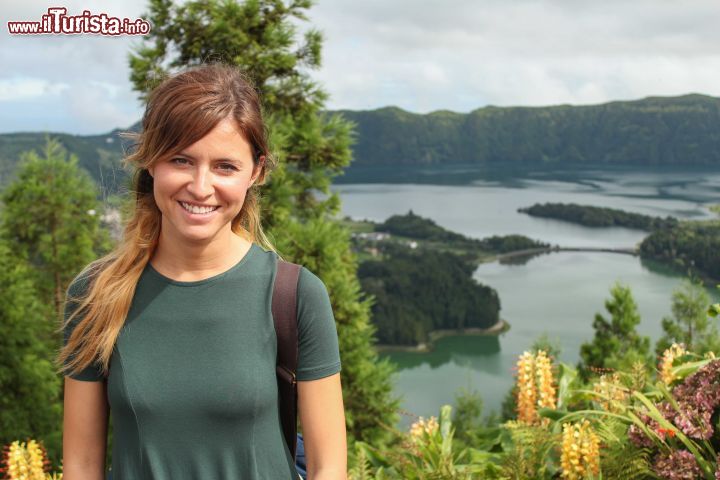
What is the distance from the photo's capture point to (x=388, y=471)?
112 inches

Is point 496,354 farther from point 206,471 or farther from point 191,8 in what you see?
point 206,471

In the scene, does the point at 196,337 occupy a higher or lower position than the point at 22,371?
higher

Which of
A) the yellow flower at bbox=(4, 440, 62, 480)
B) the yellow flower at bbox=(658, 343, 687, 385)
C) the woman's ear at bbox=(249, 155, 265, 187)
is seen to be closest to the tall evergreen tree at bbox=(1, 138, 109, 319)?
the yellow flower at bbox=(4, 440, 62, 480)

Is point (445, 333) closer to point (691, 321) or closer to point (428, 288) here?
point (428, 288)

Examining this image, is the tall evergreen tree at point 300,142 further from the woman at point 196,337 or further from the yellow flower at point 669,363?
the woman at point 196,337

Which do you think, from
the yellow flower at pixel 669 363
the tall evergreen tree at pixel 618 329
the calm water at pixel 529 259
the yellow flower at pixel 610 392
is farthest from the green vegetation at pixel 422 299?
the yellow flower at pixel 610 392

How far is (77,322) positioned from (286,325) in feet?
1.53

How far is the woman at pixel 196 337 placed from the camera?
1407 mm

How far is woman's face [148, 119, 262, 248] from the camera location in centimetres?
139

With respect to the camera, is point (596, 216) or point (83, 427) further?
point (596, 216)

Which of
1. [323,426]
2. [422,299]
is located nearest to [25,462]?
[323,426]

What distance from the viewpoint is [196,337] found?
4.75 ft

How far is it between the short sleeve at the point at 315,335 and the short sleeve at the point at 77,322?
1.45 ft

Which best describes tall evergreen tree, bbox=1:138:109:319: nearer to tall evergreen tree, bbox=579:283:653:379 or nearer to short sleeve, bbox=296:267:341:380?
short sleeve, bbox=296:267:341:380
